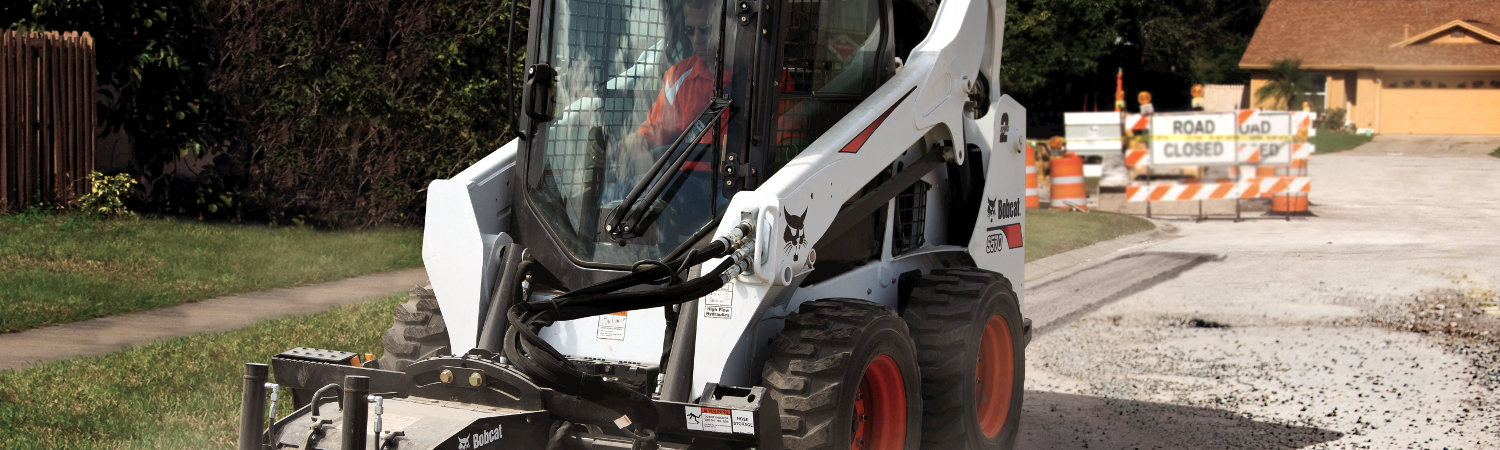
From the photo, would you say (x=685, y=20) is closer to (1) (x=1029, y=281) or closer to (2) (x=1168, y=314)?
(2) (x=1168, y=314)

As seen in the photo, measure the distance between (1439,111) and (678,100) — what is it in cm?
4791

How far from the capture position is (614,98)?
5.93 m

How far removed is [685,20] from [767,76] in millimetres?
444

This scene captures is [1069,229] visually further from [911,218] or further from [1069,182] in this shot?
[911,218]

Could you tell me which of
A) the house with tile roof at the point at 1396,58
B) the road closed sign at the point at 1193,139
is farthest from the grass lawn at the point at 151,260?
the house with tile roof at the point at 1396,58

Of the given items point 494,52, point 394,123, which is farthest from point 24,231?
point 494,52

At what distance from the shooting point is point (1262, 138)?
20.6 m

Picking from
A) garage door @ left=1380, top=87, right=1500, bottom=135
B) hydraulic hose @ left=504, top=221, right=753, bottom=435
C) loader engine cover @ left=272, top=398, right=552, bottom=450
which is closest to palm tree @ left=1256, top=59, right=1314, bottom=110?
garage door @ left=1380, top=87, right=1500, bottom=135

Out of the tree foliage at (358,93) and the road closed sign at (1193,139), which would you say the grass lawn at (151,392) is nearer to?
the tree foliage at (358,93)

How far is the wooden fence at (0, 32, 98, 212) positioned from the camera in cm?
1355

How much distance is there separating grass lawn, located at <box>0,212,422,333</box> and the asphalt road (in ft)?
19.3

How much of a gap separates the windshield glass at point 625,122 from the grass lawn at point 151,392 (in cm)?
189

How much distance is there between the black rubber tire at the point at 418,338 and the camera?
5.94 metres

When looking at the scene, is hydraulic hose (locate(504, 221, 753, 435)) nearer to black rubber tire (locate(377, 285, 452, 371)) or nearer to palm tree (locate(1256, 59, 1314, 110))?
black rubber tire (locate(377, 285, 452, 371))
